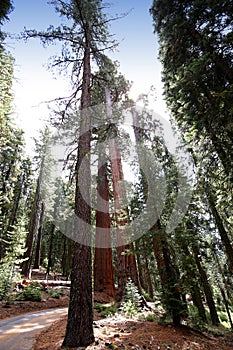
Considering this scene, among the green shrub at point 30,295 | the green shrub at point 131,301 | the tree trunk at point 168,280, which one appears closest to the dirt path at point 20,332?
the green shrub at point 131,301

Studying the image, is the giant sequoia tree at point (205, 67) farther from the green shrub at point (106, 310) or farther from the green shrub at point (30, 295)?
the green shrub at point (30, 295)

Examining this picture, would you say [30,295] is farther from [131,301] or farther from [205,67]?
[205,67]

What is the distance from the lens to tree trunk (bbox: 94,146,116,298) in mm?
12232

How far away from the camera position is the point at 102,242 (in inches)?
507

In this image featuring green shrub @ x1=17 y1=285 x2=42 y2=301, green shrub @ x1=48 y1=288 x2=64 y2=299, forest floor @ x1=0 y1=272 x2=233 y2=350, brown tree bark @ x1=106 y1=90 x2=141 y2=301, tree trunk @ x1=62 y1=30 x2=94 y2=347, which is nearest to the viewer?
tree trunk @ x1=62 y1=30 x2=94 y2=347

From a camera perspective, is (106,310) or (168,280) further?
(106,310)

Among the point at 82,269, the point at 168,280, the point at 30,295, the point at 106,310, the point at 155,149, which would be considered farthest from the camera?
the point at 30,295

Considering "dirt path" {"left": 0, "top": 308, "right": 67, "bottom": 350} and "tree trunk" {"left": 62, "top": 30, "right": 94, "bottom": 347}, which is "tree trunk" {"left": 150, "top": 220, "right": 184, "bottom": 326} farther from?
"dirt path" {"left": 0, "top": 308, "right": 67, "bottom": 350}

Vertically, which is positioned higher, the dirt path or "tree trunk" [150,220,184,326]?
"tree trunk" [150,220,184,326]

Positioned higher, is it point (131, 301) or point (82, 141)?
point (82, 141)

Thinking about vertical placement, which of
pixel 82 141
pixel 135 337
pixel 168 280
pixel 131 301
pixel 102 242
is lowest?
pixel 135 337

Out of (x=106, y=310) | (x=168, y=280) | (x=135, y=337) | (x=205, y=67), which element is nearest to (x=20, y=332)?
(x=106, y=310)

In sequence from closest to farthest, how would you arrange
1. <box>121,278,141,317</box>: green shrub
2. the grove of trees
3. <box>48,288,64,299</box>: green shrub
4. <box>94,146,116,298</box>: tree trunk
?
the grove of trees
<box>121,278,141,317</box>: green shrub
<box>94,146,116,298</box>: tree trunk
<box>48,288,64,299</box>: green shrub

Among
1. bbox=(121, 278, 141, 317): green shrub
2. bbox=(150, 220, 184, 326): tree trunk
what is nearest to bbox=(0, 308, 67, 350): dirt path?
bbox=(121, 278, 141, 317): green shrub
